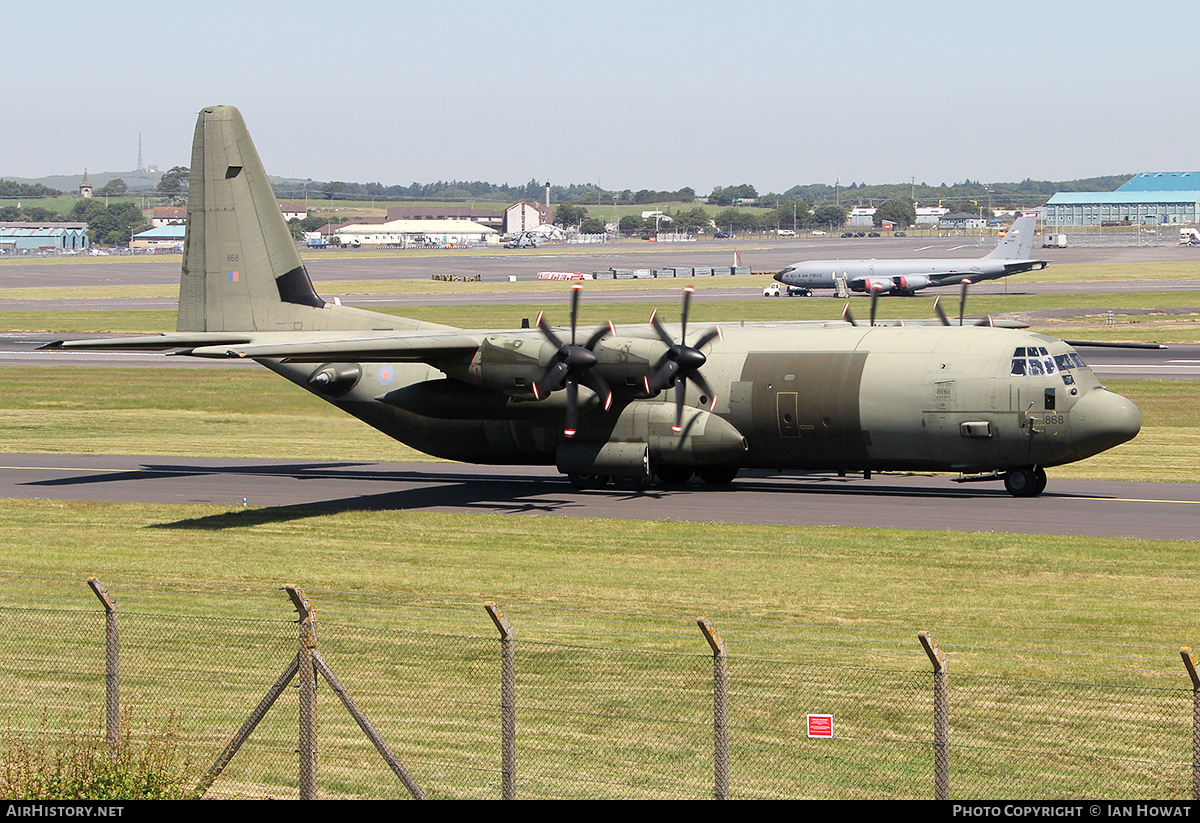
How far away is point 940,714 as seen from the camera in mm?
11086

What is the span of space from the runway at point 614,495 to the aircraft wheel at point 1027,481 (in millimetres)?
350

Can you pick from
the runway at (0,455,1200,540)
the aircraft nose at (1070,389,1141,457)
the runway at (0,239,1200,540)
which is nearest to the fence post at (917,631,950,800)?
the runway at (0,455,1200,540)

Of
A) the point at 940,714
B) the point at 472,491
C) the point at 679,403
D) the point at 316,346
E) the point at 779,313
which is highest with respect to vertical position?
the point at 316,346

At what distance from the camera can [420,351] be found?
3278 cm

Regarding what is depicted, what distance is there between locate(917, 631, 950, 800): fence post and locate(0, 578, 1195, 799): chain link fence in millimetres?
33

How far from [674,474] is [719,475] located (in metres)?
1.27

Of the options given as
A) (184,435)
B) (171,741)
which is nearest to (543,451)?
(184,435)

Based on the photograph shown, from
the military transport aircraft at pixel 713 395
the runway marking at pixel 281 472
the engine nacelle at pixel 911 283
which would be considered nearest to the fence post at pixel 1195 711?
the military transport aircraft at pixel 713 395

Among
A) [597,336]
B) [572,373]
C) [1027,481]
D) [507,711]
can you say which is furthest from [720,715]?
[1027,481]

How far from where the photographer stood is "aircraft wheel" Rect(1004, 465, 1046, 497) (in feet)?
110

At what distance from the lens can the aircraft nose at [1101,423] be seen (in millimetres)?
31438

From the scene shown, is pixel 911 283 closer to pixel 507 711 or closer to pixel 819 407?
pixel 819 407
